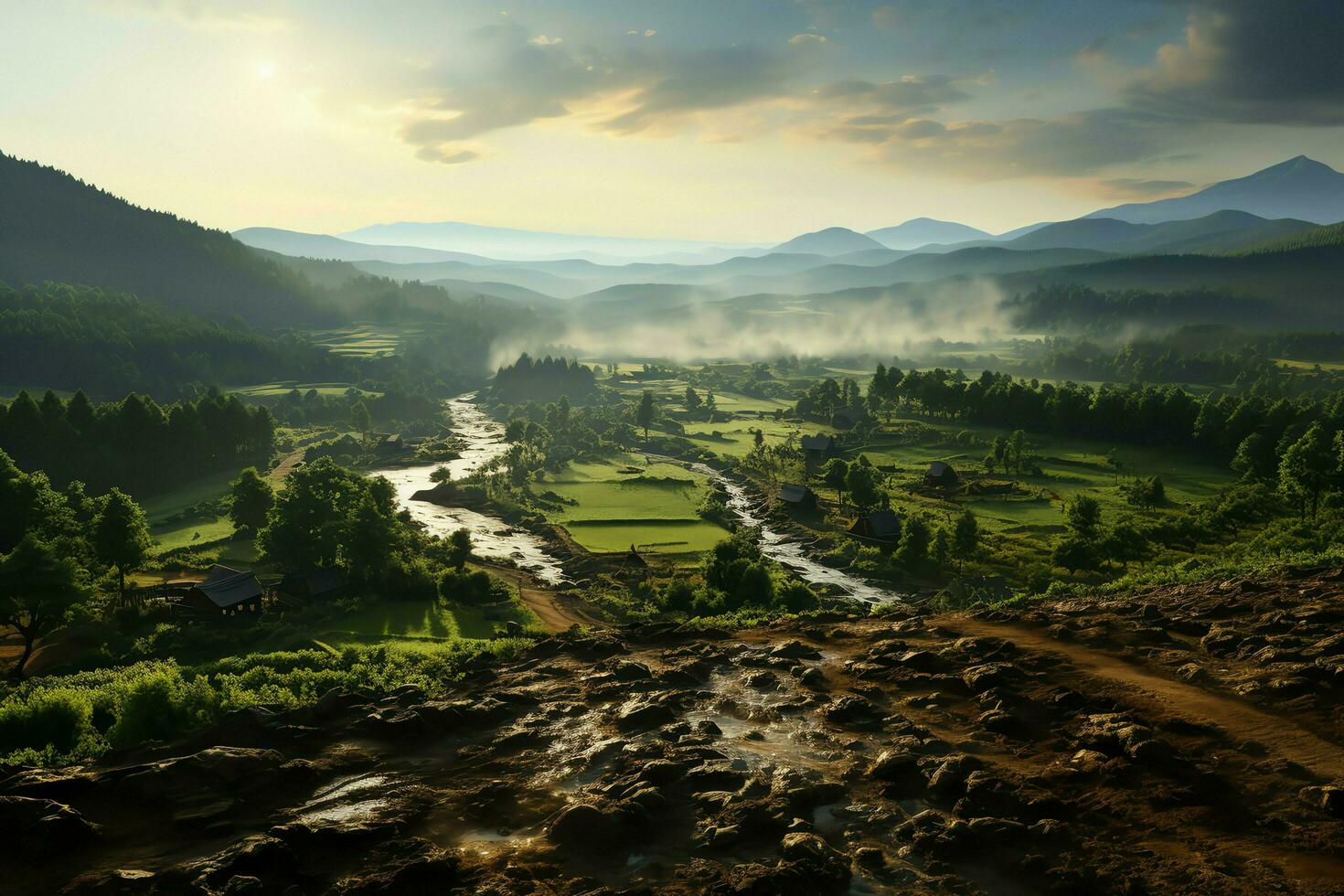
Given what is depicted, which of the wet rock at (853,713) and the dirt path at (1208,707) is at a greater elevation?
the dirt path at (1208,707)

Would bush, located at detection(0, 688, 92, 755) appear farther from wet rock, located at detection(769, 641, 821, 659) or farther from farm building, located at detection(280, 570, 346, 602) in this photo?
wet rock, located at detection(769, 641, 821, 659)

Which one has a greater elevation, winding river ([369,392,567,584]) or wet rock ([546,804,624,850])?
wet rock ([546,804,624,850])

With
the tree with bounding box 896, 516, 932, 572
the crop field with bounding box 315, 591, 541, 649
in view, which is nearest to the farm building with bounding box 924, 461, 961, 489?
the tree with bounding box 896, 516, 932, 572

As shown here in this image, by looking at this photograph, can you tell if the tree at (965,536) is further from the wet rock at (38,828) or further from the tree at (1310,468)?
the wet rock at (38,828)

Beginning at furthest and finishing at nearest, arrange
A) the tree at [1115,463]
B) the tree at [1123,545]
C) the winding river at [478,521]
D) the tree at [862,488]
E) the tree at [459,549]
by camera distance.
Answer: the tree at [1115,463] < the tree at [862,488] < the winding river at [478,521] < the tree at [459,549] < the tree at [1123,545]

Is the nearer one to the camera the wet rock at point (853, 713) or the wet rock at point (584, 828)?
the wet rock at point (584, 828)

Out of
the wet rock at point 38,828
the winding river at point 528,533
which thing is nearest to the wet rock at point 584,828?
the wet rock at point 38,828
